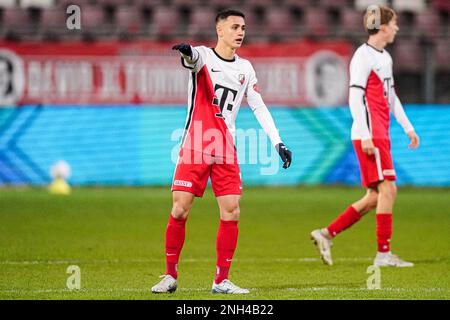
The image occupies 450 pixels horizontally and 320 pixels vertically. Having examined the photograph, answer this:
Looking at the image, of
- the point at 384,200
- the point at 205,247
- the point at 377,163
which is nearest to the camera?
the point at 377,163

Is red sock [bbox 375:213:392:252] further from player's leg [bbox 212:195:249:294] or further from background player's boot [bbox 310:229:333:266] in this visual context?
player's leg [bbox 212:195:249:294]

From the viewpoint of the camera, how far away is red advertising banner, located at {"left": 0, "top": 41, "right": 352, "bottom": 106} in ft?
55.7

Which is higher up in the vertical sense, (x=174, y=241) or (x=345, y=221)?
(x=174, y=241)

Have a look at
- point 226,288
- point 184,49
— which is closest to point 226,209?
point 226,288

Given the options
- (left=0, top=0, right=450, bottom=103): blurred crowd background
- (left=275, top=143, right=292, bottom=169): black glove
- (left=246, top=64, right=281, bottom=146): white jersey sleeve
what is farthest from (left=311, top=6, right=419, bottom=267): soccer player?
(left=0, top=0, right=450, bottom=103): blurred crowd background

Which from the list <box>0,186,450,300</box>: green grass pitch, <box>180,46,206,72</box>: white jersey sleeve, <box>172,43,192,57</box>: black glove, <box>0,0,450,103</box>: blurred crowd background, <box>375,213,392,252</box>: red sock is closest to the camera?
<box>172,43,192,57</box>: black glove

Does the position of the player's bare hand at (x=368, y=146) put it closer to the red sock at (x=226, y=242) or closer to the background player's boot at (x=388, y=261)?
the background player's boot at (x=388, y=261)

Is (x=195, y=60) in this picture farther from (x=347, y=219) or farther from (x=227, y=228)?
(x=347, y=219)

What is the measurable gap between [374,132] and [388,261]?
3.50ft

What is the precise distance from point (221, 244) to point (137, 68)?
10.8m

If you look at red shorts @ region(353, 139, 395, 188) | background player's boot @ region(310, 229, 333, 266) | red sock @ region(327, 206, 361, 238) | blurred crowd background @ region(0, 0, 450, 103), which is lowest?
background player's boot @ region(310, 229, 333, 266)

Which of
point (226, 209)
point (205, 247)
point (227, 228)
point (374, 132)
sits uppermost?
point (374, 132)

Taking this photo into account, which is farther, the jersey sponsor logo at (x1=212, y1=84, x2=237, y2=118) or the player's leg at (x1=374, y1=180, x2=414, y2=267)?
the player's leg at (x1=374, y1=180, x2=414, y2=267)

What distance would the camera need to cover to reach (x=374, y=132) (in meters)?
8.63
